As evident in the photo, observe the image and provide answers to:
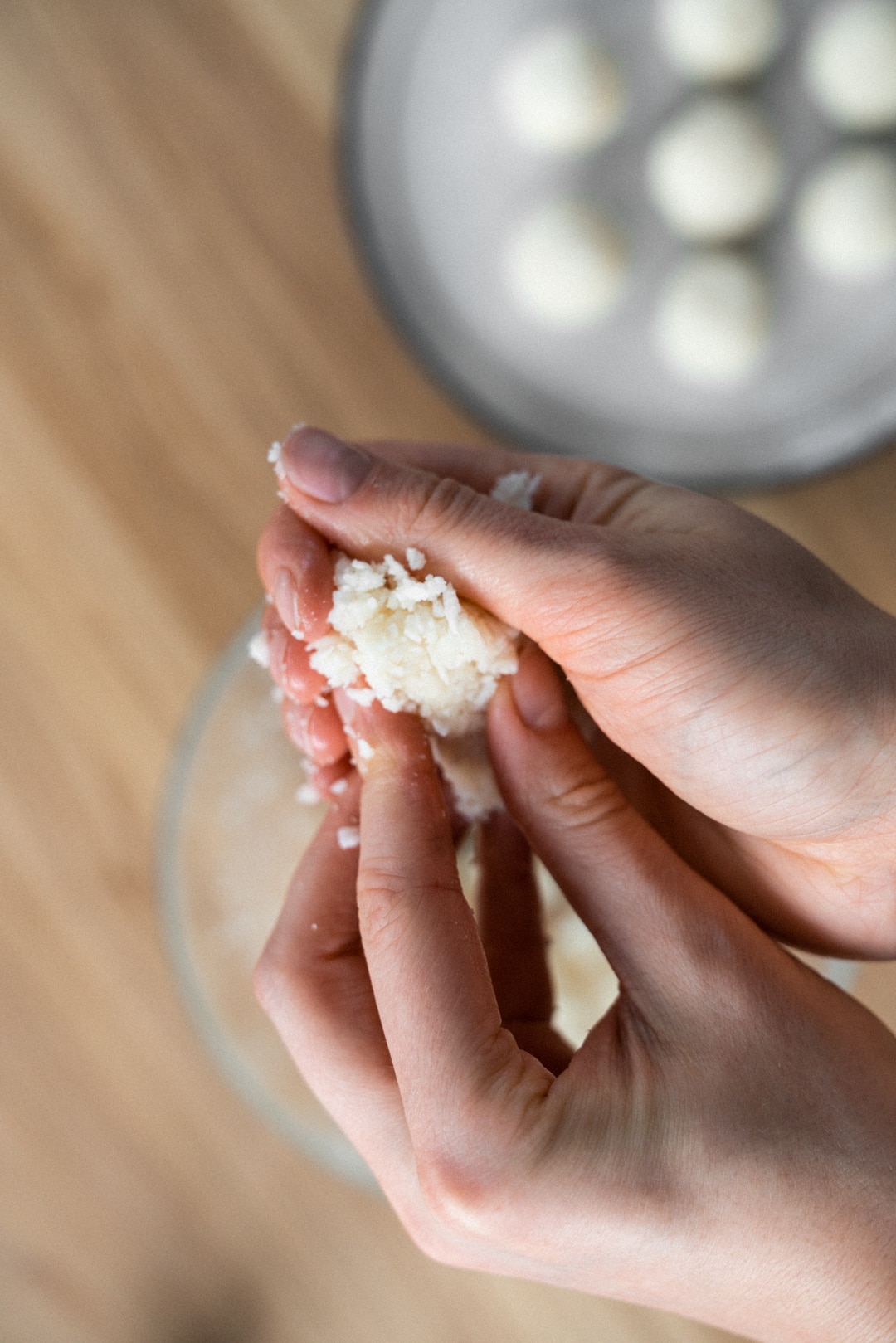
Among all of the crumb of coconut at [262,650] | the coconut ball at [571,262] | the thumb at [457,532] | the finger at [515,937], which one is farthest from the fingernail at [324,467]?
the coconut ball at [571,262]

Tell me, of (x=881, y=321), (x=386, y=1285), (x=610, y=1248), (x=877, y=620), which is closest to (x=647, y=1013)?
(x=610, y=1248)

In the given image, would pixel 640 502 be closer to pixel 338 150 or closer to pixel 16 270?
pixel 338 150

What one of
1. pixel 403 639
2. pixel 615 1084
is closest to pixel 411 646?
pixel 403 639

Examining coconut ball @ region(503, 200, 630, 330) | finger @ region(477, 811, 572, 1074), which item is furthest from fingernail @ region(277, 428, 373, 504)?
coconut ball @ region(503, 200, 630, 330)

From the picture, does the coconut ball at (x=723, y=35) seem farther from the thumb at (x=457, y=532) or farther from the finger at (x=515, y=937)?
the finger at (x=515, y=937)

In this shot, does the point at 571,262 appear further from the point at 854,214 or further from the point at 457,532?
the point at 457,532

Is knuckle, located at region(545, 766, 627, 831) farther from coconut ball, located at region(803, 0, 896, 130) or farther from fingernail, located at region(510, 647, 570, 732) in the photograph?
coconut ball, located at region(803, 0, 896, 130)
